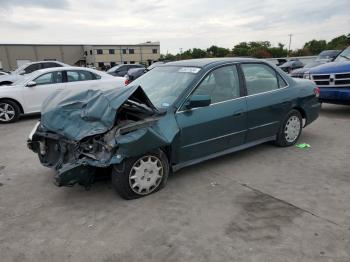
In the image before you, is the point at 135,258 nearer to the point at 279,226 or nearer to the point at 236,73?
the point at 279,226

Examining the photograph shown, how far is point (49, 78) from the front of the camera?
1023 cm

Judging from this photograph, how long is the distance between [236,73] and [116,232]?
117 inches

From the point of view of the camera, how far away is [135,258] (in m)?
3.03

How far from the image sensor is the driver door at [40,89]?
992 cm

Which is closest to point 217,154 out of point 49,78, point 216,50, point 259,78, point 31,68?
point 259,78

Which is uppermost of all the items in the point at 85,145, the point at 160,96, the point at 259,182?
the point at 160,96

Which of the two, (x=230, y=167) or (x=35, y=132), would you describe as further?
(x=230, y=167)

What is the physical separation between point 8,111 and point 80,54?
7004 cm

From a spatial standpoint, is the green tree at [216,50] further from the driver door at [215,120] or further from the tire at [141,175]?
the tire at [141,175]

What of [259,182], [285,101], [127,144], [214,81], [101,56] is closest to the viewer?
[127,144]

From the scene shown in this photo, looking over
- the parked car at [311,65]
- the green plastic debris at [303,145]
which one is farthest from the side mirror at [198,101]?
the parked car at [311,65]

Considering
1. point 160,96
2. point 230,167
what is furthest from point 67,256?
point 230,167

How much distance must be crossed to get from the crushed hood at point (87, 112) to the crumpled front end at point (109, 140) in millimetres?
17

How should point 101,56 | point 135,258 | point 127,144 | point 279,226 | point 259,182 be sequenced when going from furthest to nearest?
point 101,56
point 259,182
point 127,144
point 279,226
point 135,258
